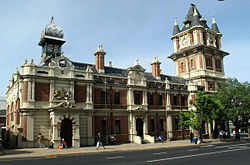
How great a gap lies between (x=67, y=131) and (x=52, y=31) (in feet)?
52.3

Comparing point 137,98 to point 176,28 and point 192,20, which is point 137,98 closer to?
point 192,20

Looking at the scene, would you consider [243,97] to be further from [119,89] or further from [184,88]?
[119,89]

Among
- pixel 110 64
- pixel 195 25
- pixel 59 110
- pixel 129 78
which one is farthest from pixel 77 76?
pixel 195 25

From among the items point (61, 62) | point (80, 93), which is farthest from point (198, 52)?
point (61, 62)

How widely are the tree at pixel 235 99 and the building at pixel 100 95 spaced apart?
689 cm

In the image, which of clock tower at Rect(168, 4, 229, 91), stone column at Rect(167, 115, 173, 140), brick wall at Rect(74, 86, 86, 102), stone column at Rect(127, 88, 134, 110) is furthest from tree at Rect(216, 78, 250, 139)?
brick wall at Rect(74, 86, 86, 102)

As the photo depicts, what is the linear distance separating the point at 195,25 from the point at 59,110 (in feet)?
118

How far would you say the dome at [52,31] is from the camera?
3522 cm

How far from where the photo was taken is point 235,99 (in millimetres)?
38375

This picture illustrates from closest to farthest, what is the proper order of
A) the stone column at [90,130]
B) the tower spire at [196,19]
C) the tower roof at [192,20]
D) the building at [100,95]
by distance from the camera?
the building at [100,95]
the stone column at [90,130]
the tower spire at [196,19]
the tower roof at [192,20]

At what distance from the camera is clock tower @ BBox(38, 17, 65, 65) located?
35156 mm

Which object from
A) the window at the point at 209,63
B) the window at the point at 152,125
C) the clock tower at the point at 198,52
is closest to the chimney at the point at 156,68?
the window at the point at 152,125

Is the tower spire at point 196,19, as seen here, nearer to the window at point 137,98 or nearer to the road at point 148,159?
the window at point 137,98

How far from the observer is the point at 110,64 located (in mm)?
45031
